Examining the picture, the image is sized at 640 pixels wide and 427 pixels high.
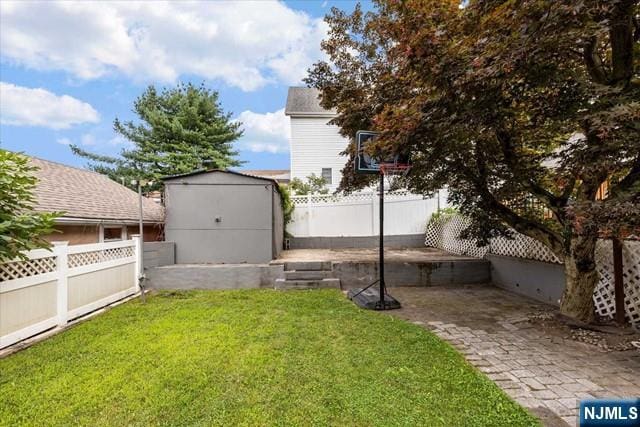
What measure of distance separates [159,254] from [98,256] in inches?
73.9

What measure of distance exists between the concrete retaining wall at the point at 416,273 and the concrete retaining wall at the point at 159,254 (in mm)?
4183

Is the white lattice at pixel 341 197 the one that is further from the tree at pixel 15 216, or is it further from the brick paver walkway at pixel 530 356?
the tree at pixel 15 216

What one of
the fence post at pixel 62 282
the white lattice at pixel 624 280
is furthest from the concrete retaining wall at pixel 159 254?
the white lattice at pixel 624 280

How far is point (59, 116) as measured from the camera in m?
21.0

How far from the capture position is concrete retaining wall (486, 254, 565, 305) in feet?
18.5

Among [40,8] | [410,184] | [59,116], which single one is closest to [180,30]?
[40,8]

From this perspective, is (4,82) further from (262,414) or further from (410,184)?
(262,414)

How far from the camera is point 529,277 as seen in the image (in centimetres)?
629

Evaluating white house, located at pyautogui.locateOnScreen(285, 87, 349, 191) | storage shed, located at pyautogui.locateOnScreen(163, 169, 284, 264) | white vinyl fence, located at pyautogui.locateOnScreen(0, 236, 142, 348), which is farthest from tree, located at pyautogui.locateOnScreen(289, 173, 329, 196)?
white vinyl fence, located at pyautogui.locateOnScreen(0, 236, 142, 348)

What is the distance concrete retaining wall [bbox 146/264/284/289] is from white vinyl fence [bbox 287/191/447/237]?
4.33 metres

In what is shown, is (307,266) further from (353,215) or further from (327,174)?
(327,174)

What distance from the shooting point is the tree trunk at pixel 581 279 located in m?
4.33

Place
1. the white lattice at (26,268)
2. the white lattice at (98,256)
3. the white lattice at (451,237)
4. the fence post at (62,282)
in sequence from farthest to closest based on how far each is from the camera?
the white lattice at (451,237) → the white lattice at (98,256) → the fence post at (62,282) → the white lattice at (26,268)

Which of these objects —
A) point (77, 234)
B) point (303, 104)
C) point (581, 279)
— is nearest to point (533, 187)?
point (581, 279)
